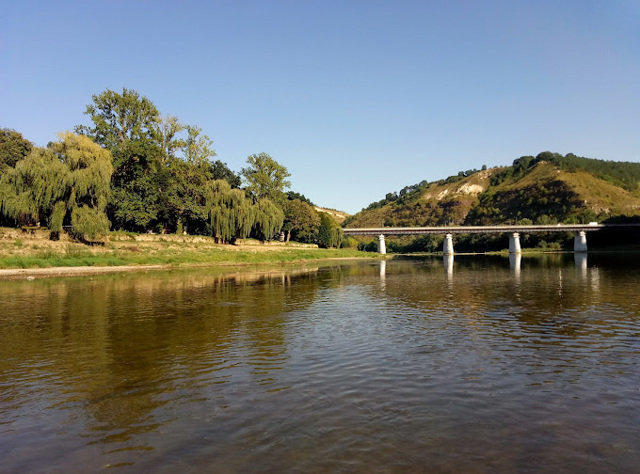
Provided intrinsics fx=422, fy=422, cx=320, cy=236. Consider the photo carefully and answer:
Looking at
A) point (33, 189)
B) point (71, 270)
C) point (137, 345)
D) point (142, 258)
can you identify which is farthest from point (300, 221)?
point (137, 345)

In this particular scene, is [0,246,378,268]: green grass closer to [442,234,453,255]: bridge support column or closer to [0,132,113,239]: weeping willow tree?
[0,132,113,239]: weeping willow tree

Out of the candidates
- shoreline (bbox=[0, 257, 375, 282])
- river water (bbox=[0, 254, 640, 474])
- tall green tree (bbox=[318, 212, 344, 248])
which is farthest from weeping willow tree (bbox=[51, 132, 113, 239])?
tall green tree (bbox=[318, 212, 344, 248])

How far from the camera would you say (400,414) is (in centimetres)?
830

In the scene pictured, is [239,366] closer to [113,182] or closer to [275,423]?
[275,423]

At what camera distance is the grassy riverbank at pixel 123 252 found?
5000 centimetres

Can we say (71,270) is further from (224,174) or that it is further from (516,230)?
(516,230)

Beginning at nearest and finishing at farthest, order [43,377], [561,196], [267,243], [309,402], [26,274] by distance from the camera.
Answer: [309,402] → [43,377] → [26,274] → [267,243] → [561,196]

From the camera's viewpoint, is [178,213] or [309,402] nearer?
[309,402]

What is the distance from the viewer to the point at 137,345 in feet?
48.2

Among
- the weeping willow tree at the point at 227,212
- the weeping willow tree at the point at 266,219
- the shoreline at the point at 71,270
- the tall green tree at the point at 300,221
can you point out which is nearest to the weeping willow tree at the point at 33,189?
the shoreline at the point at 71,270

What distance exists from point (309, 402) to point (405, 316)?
11862mm

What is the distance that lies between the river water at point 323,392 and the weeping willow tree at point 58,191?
39.2 metres

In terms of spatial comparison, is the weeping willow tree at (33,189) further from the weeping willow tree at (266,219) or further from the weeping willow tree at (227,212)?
the weeping willow tree at (266,219)

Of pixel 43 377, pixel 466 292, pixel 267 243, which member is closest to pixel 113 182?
pixel 267 243
